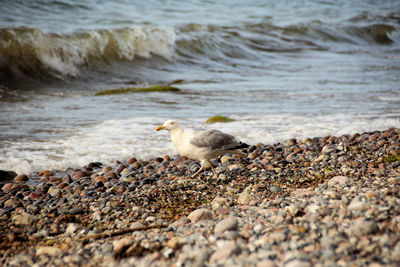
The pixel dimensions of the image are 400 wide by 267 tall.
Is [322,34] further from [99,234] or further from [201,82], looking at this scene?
[99,234]

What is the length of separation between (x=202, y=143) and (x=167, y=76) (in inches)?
394

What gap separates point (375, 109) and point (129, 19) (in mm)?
15080

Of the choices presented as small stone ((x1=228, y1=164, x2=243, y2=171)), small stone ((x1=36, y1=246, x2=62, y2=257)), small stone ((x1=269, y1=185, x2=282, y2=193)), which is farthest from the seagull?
small stone ((x1=36, y1=246, x2=62, y2=257))

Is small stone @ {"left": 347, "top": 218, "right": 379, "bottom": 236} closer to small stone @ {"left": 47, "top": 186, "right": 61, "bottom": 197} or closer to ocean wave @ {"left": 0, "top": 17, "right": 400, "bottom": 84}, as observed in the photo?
small stone @ {"left": 47, "top": 186, "right": 61, "bottom": 197}

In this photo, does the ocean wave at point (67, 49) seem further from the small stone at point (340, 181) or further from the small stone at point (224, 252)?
the small stone at point (224, 252)

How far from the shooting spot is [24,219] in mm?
3594

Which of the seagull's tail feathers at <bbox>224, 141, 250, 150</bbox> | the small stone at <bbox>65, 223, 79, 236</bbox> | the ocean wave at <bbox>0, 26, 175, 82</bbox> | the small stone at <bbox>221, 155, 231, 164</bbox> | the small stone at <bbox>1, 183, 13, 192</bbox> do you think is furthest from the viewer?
the ocean wave at <bbox>0, 26, 175, 82</bbox>

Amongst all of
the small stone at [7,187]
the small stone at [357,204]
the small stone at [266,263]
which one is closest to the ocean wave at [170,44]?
the small stone at [7,187]

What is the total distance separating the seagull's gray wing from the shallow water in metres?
1.48

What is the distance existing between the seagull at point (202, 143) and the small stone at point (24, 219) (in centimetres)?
186

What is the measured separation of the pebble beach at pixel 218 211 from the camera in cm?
242

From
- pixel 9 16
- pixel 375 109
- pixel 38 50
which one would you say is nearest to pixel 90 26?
pixel 9 16

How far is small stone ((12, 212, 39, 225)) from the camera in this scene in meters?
3.57

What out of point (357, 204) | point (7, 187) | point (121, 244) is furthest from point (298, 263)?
point (7, 187)
